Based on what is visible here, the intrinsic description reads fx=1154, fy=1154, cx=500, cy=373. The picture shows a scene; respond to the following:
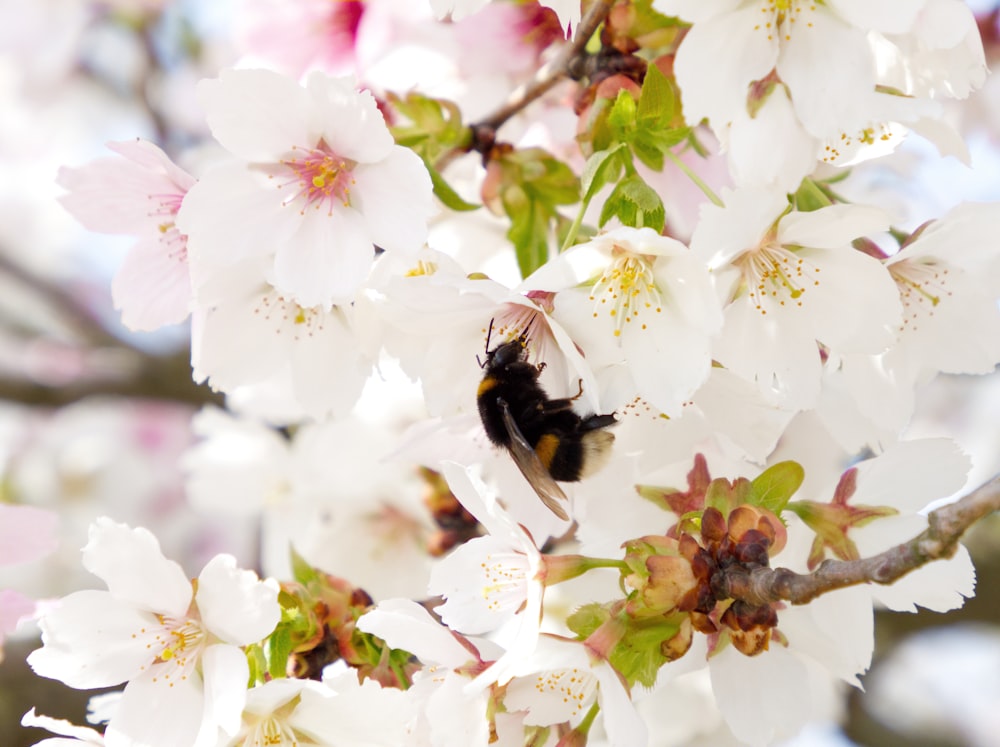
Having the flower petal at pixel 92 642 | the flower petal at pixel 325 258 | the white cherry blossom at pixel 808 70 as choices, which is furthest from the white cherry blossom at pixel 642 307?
the flower petal at pixel 92 642

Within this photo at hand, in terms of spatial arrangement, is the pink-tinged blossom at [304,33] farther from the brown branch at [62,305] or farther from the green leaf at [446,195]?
the brown branch at [62,305]

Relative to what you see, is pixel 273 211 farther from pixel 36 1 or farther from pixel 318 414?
pixel 36 1

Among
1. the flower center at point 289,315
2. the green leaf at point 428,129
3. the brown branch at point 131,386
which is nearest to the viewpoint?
the flower center at point 289,315

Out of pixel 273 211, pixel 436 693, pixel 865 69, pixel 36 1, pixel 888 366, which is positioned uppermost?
pixel 865 69

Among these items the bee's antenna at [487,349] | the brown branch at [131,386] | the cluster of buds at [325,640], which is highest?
the bee's antenna at [487,349]

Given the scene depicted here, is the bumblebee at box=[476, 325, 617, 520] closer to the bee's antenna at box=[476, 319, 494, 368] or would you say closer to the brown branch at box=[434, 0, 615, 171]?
the bee's antenna at box=[476, 319, 494, 368]

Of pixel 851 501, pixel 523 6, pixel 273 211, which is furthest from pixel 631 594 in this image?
pixel 523 6
